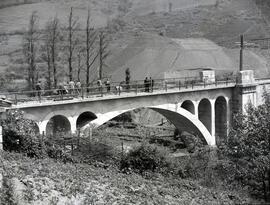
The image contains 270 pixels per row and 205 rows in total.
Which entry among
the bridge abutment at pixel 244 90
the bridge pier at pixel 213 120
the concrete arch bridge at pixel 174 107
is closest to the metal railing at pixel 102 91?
the concrete arch bridge at pixel 174 107

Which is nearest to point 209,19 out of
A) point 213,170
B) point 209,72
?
point 209,72

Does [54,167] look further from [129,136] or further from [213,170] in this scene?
[129,136]

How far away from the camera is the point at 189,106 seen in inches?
1206

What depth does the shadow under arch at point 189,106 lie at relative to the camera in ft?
99.2

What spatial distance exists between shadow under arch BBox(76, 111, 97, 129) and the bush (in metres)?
4.71

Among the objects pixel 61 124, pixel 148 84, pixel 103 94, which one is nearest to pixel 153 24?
pixel 148 84

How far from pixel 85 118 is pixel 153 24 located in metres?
60.5

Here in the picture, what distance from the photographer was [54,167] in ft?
57.8

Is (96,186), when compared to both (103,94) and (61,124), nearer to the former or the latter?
(61,124)

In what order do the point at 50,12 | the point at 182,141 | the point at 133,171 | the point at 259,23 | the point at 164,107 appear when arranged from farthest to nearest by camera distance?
the point at 50,12
the point at 259,23
the point at 182,141
the point at 164,107
the point at 133,171

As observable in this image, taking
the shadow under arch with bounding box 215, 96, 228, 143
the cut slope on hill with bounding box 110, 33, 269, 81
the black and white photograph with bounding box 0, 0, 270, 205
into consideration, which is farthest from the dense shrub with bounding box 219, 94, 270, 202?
the cut slope on hill with bounding box 110, 33, 269, 81

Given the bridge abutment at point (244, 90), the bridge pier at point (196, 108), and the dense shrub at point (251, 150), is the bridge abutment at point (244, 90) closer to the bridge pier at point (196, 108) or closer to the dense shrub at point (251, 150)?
the bridge pier at point (196, 108)

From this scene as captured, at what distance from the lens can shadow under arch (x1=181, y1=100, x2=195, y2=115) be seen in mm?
30234

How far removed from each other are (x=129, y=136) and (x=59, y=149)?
15.0 m
